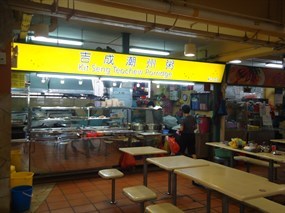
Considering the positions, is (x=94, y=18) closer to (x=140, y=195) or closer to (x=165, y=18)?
(x=165, y=18)

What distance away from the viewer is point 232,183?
2887mm

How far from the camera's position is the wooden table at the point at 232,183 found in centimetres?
256

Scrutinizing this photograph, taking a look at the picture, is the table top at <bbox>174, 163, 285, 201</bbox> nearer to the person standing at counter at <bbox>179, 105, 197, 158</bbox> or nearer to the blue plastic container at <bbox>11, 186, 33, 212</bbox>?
the blue plastic container at <bbox>11, 186, 33, 212</bbox>

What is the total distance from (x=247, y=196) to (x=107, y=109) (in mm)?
4717

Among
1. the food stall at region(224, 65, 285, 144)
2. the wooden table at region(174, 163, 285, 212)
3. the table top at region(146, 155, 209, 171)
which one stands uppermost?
the food stall at region(224, 65, 285, 144)

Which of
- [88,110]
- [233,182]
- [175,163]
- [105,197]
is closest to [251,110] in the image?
[88,110]

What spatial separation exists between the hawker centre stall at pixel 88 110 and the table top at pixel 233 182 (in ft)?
10.3

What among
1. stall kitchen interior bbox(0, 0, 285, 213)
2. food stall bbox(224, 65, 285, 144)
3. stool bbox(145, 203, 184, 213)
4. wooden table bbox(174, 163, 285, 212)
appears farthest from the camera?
food stall bbox(224, 65, 285, 144)

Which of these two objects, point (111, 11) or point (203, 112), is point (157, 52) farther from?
point (111, 11)

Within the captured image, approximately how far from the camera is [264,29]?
438 cm

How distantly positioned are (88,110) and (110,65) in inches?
53.9

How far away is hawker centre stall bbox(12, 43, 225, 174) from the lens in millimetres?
5355

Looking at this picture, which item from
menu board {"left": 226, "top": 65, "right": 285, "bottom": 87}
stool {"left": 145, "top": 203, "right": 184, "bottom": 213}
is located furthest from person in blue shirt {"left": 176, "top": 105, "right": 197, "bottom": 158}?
stool {"left": 145, "top": 203, "right": 184, "bottom": 213}

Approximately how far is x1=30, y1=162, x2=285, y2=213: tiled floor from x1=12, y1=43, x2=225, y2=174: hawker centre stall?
25.3 inches
